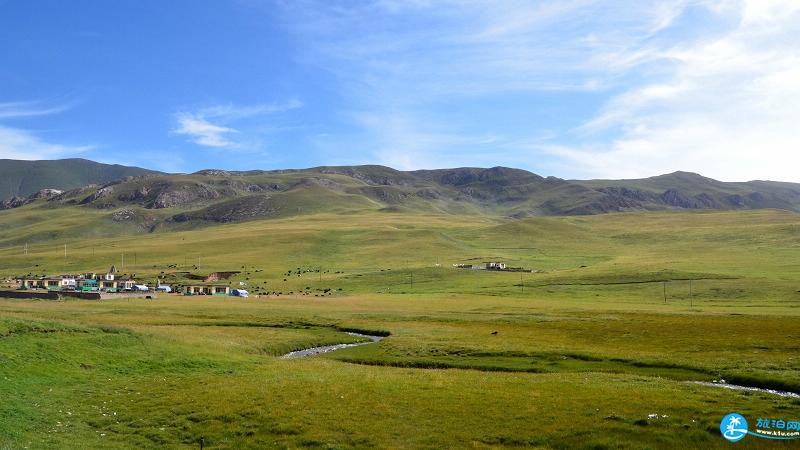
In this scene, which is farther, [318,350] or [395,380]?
[318,350]

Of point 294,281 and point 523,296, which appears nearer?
point 523,296

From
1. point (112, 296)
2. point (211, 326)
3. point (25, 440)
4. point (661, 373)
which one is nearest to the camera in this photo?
point (25, 440)

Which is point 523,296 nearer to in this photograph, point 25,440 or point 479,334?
point 479,334

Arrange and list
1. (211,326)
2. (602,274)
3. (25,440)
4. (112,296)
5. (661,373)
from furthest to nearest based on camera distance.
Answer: (602,274) < (112,296) < (211,326) < (661,373) < (25,440)

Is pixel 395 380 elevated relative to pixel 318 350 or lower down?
elevated

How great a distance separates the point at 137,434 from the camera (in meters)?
28.4

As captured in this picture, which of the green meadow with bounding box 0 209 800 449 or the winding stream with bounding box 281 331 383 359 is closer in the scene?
the green meadow with bounding box 0 209 800 449

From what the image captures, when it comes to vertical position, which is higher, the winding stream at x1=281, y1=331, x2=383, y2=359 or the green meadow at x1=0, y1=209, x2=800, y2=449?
the green meadow at x1=0, y1=209, x2=800, y2=449

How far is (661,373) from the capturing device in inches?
1748

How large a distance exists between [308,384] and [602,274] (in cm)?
14069

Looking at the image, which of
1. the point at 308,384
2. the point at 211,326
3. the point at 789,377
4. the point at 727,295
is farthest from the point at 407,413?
the point at 727,295

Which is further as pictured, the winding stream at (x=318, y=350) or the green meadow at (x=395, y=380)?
the winding stream at (x=318, y=350)

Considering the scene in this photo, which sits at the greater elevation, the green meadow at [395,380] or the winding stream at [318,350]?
the green meadow at [395,380]

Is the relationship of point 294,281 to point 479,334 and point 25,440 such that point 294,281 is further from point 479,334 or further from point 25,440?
point 25,440
